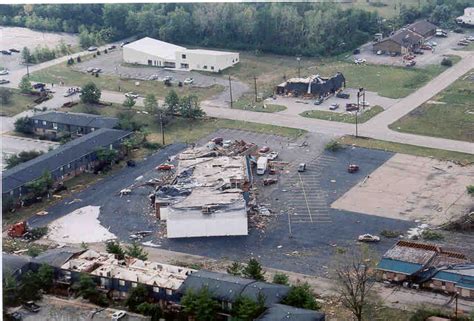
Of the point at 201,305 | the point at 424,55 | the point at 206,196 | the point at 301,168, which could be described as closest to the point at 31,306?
the point at 201,305

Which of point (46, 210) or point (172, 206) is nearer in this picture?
point (172, 206)

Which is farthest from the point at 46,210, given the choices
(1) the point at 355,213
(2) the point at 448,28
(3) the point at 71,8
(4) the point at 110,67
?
(2) the point at 448,28

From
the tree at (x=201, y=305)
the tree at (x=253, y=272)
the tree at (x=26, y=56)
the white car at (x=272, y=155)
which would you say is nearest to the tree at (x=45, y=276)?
the tree at (x=201, y=305)

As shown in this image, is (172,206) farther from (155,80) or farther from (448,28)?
(448,28)

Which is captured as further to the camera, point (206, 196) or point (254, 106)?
point (254, 106)

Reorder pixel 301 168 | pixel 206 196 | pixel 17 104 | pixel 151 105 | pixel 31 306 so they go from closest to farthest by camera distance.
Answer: pixel 31 306
pixel 206 196
pixel 301 168
pixel 151 105
pixel 17 104

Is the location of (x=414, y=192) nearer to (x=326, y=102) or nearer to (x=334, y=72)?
(x=326, y=102)

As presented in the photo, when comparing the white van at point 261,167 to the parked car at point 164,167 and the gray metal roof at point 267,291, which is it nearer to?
the parked car at point 164,167
